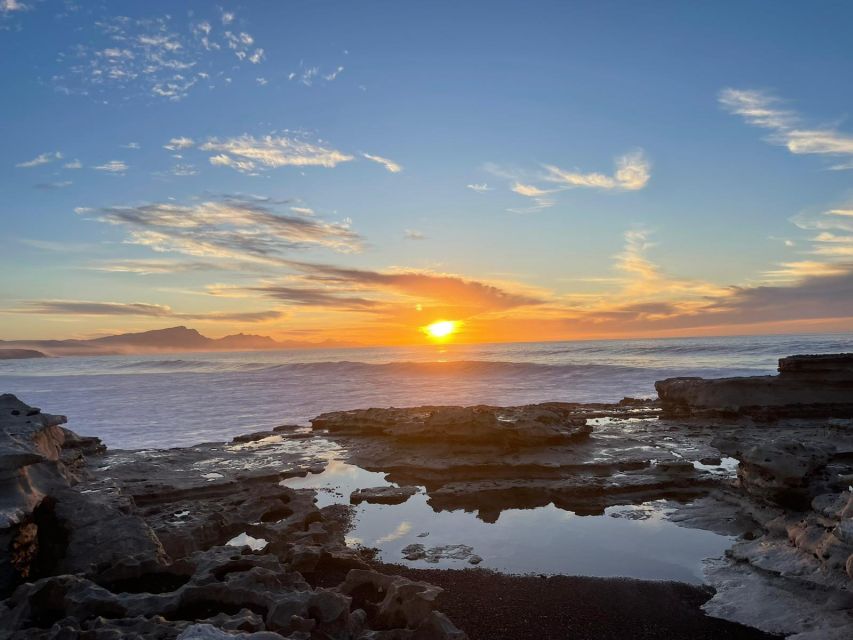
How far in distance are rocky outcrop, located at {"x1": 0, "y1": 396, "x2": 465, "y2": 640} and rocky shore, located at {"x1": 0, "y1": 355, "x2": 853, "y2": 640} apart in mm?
30

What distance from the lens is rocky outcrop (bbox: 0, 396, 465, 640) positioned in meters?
6.34

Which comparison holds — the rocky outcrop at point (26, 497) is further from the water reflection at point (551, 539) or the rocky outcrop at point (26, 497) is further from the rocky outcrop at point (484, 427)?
the rocky outcrop at point (484, 427)

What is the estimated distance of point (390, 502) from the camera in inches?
558

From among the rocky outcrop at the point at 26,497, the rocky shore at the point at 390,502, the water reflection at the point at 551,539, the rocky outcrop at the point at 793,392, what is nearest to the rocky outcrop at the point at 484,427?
the rocky shore at the point at 390,502

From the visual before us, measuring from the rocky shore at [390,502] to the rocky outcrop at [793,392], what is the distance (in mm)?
1084

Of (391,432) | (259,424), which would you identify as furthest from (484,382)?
(391,432)

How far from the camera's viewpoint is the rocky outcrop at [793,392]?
76.3 feet

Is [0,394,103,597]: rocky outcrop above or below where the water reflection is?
above

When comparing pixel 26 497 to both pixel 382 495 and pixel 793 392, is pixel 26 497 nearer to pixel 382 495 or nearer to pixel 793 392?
pixel 382 495

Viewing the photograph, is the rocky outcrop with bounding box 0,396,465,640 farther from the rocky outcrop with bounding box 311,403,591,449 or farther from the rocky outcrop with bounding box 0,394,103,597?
the rocky outcrop with bounding box 311,403,591,449

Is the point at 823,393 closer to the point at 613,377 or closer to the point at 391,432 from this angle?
the point at 391,432

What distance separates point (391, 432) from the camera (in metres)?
20.6

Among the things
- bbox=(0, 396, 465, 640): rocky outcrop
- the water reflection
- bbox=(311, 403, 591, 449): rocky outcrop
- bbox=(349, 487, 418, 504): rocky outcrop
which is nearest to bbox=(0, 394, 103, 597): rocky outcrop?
bbox=(0, 396, 465, 640): rocky outcrop

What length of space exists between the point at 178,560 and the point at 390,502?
714cm
